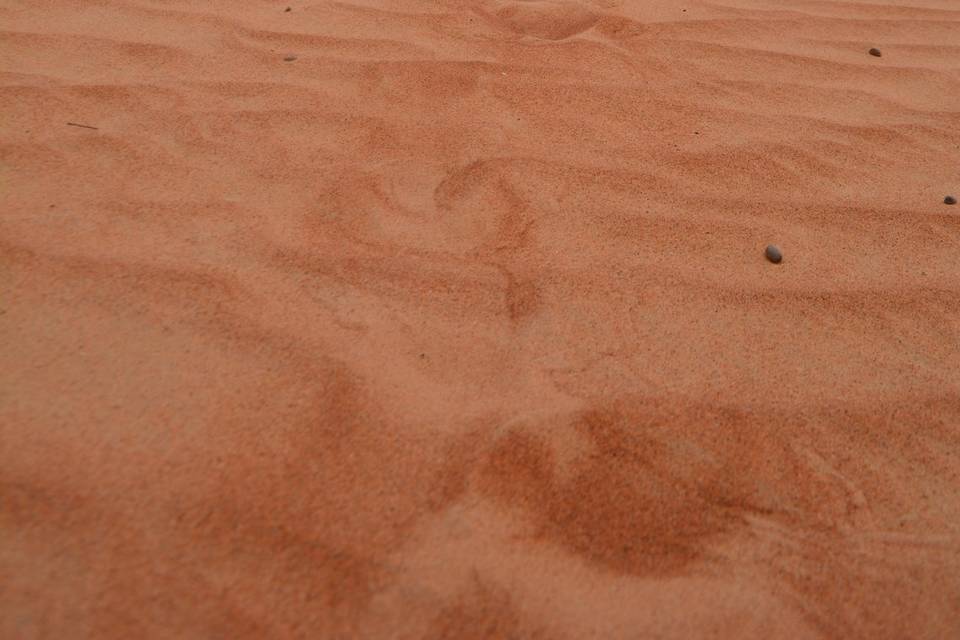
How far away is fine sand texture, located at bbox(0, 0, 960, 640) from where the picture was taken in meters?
0.92

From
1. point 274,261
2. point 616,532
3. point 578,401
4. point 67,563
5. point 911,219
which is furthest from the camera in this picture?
point 911,219

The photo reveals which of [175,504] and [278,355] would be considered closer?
[175,504]

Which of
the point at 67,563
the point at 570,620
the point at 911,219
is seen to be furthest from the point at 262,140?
the point at 911,219

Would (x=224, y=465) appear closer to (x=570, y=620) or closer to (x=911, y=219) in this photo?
(x=570, y=620)

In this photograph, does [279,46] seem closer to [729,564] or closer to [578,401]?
[578,401]

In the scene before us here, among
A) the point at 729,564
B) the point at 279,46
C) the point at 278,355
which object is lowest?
the point at 729,564

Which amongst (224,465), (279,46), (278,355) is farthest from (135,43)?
(224,465)

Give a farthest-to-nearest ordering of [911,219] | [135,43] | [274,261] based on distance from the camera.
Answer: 1. [135,43]
2. [911,219]
3. [274,261]

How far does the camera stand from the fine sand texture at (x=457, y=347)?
0.92 metres

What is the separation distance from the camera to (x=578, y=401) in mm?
1132

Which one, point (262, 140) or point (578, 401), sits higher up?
point (262, 140)

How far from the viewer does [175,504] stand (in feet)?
3.12

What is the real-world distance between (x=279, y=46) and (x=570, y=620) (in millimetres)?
1573

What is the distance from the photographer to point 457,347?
3.91 feet
